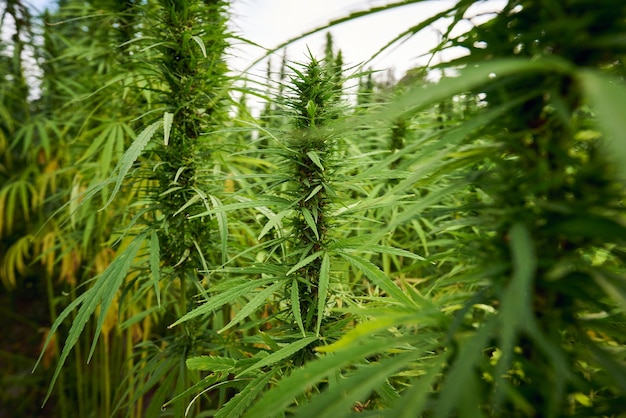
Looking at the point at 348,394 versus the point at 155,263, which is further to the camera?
the point at 155,263

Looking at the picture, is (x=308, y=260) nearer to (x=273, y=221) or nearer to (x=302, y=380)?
(x=273, y=221)

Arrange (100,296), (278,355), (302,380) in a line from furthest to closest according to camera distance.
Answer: (100,296), (278,355), (302,380)

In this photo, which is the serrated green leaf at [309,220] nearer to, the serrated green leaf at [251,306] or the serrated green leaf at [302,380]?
the serrated green leaf at [251,306]

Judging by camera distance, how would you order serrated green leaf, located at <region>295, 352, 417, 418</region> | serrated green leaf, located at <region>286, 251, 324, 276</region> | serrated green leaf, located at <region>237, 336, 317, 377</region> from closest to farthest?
serrated green leaf, located at <region>295, 352, 417, 418</region>, serrated green leaf, located at <region>237, 336, 317, 377</region>, serrated green leaf, located at <region>286, 251, 324, 276</region>

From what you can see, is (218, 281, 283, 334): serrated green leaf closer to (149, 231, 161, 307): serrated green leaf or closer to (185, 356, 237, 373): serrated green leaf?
(185, 356, 237, 373): serrated green leaf

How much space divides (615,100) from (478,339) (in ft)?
0.51

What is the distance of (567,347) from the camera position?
0.32 m

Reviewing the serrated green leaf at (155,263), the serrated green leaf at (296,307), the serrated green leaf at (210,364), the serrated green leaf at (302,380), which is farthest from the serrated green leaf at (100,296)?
the serrated green leaf at (302,380)

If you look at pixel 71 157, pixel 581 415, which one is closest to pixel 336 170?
pixel 581 415

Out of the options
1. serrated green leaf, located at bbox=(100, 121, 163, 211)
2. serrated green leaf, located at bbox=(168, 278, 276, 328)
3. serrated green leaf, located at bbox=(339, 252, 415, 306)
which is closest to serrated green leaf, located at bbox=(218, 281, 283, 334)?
serrated green leaf, located at bbox=(168, 278, 276, 328)

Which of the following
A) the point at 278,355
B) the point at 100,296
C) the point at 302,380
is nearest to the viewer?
the point at 302,380

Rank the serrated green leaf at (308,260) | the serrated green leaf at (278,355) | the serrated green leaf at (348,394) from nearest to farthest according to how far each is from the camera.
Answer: the serrated green leaf at (348,394), the serrated green leaf at (278,355), the serrated green leaf at (308,260)

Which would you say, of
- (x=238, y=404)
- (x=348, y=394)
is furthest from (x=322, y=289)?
(x=348, y=394)

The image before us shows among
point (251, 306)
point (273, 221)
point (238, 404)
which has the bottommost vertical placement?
point (238, 404)
